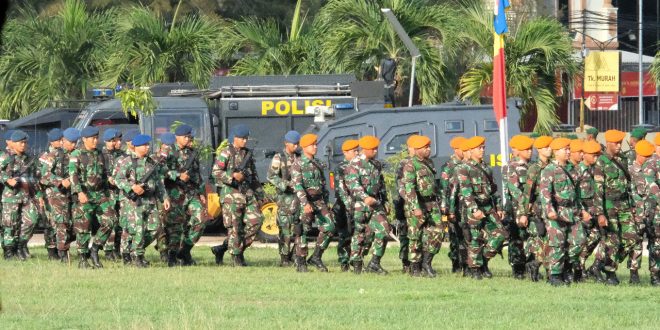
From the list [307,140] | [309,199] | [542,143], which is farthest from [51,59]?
[542,143]

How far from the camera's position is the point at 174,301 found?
13984mm

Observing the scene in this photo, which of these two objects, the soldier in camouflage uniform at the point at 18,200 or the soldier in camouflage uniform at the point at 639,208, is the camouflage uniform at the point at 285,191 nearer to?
the soldier in camouflage uniform at the point at 18,200

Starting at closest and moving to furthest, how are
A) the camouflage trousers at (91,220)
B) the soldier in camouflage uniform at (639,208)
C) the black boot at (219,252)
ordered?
the soldier in camouflage uniform at (639,208) → the camouflage trousers at (91,220) → the black boot at (219,252)

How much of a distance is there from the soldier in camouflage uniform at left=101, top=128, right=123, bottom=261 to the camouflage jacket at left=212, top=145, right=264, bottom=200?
1268 millimetres

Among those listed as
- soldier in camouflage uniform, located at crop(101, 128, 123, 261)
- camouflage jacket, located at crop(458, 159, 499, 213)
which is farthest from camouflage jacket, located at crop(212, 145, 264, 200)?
camouflage jacket, located at crop(458, 159, 499, 213)

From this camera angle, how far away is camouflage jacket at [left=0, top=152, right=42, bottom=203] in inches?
773

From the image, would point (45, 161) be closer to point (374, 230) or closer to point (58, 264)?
point (58, 264)

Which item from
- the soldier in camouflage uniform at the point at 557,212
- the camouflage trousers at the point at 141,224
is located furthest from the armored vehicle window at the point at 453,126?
the soldier in camouflage uniform at the point at 557,212

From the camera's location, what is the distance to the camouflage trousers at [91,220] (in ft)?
60.1

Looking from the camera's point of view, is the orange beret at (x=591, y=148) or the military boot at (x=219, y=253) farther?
the military boot at (x=219, y=253)

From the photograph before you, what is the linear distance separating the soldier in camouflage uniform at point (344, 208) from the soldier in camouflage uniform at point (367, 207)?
8.1 inches

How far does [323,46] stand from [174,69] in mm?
2979

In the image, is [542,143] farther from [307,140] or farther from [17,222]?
[17,222]

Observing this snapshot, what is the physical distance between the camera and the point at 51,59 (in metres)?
29.1
